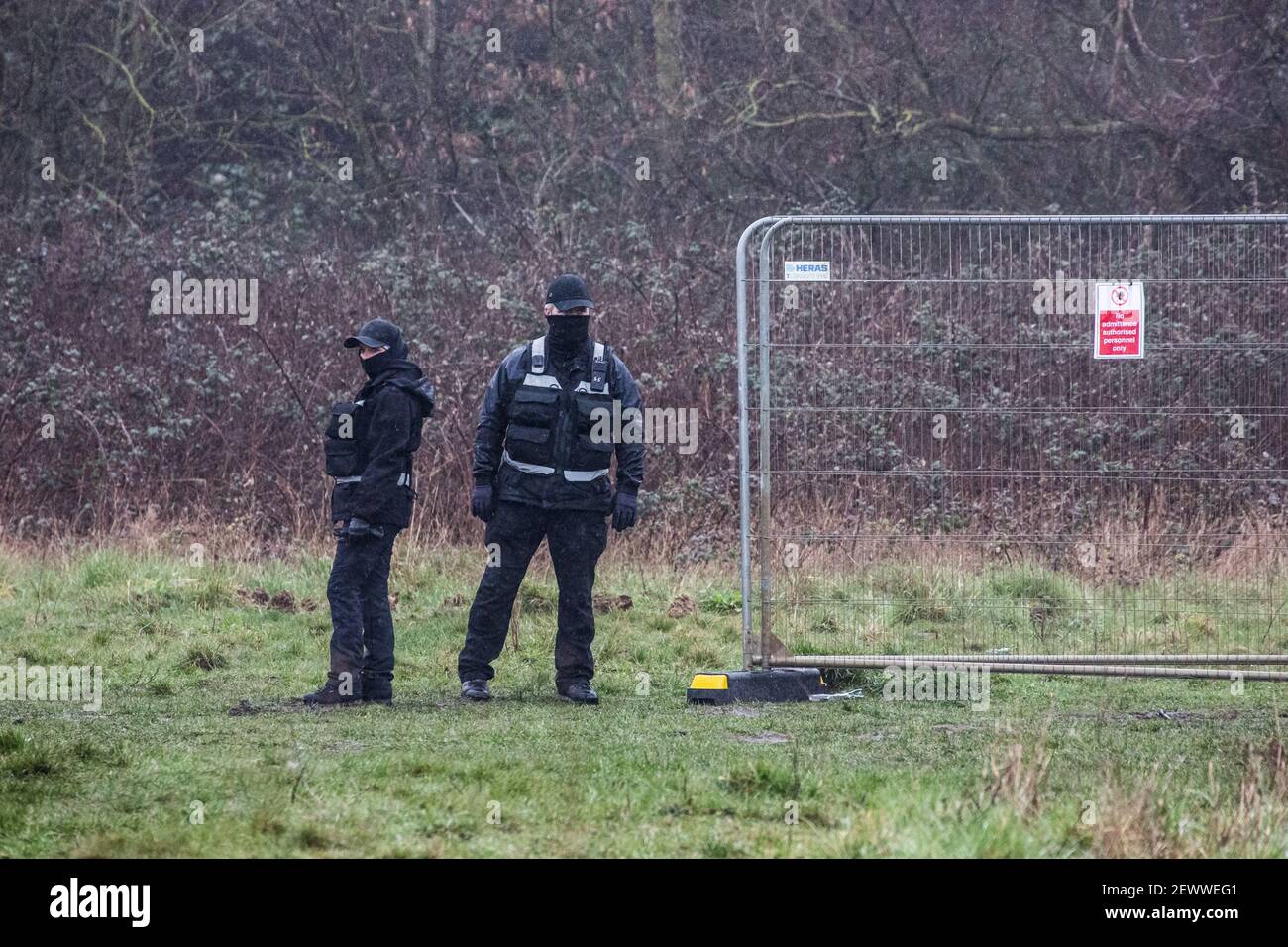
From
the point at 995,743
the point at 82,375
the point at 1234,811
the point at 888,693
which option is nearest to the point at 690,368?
the point at 82,375

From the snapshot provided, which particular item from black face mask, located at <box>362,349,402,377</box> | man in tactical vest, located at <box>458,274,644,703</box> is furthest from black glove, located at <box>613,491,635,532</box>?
black face mask, located at <box>362,349,402,377</box>

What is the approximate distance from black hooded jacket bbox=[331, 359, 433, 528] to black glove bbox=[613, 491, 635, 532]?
1044 mm

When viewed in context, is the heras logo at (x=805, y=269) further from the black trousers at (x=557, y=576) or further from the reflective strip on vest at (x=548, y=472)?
the black trousers at (x=557, y=576)

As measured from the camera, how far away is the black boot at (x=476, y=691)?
27.9ft

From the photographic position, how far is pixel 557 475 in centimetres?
840

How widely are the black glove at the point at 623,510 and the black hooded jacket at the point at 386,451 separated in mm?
1044

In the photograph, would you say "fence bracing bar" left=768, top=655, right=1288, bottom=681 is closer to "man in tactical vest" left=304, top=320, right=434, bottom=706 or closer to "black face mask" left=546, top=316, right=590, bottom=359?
"black face mask" left=546, top=316, right=590, bottom=359

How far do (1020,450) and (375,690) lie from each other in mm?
3485

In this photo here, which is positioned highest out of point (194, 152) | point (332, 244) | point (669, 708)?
point (194, 152)

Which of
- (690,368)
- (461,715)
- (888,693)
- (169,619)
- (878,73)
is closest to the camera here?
(461,715)

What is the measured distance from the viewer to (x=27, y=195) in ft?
68.7

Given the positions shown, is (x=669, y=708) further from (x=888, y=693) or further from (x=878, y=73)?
(x=878, y=73)

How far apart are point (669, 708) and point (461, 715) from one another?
105 centimetres
